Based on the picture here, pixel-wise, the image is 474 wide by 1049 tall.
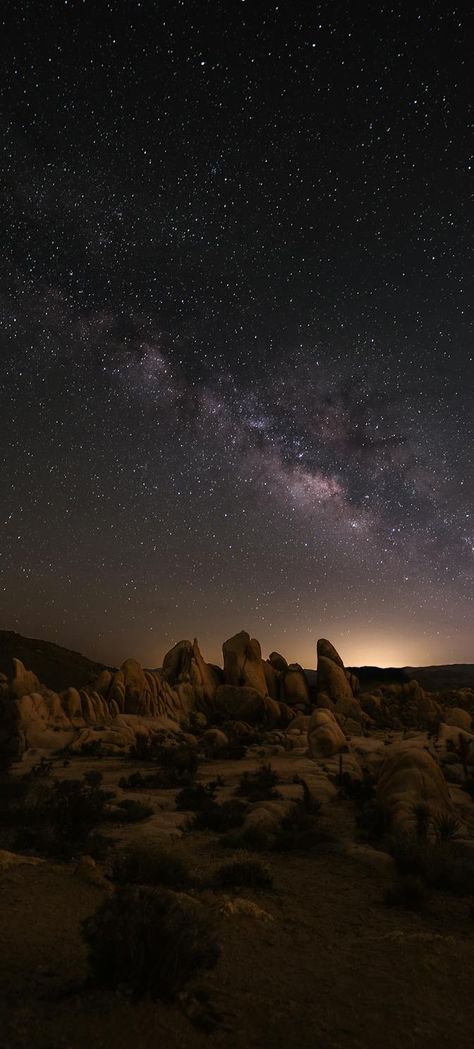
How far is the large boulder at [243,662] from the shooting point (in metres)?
55.0

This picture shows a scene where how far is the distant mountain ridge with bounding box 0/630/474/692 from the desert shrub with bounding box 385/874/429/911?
64.4 m

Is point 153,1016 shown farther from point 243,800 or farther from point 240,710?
point 240,710

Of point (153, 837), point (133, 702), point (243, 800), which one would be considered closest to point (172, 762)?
point (243, 800)

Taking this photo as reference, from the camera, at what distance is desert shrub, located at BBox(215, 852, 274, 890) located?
34.6ft

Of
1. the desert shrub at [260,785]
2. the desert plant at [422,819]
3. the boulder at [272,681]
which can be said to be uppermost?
the boulder at [272,681]

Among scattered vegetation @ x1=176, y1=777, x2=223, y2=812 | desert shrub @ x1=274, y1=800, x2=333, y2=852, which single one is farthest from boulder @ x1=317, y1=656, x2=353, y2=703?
desert shrub @ x1=274, y1=800, x2=333, y2=852

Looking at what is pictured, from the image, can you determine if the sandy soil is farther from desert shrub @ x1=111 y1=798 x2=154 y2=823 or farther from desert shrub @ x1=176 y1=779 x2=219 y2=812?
desert shrub @ x1=176 y1=779 x2=219 y2=812

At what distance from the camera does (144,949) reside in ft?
17.3

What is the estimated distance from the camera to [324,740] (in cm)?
3109

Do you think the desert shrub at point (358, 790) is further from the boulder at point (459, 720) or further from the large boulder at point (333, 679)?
the large boulder at point (333, 679)

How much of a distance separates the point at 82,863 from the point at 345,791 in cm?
1298

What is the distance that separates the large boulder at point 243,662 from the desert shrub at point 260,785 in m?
29.4

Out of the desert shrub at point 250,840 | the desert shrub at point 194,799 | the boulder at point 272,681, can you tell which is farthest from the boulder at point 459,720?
the desert shrub at point 250,840

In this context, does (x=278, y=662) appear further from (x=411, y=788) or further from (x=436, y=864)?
(x=436, y=864)
